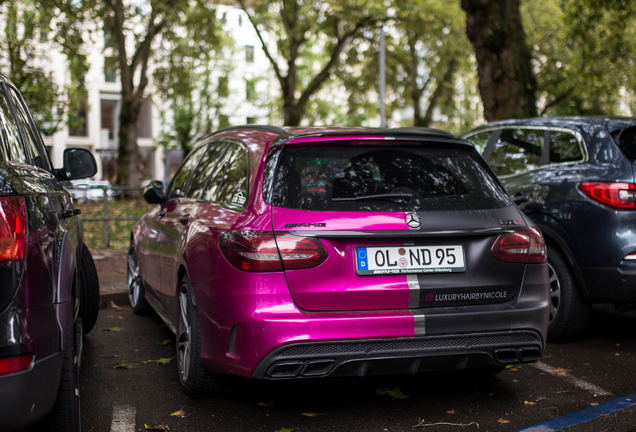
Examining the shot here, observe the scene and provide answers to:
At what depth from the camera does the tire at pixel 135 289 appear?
21.2 feet

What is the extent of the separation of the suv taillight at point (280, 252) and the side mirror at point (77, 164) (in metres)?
1.69

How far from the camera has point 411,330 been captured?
3365mm

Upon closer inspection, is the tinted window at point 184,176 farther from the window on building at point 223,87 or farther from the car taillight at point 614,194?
the window on building at point 223,87

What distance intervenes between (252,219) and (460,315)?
1156mm

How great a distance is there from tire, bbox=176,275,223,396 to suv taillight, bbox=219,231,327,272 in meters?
0.73

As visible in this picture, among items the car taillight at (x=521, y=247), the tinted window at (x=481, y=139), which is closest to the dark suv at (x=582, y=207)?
the tinted window at (x=481, y=139)

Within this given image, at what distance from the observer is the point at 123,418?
12.4ft

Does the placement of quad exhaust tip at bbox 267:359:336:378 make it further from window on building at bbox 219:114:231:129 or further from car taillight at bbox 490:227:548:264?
window on building at bbox 219:114:231:129

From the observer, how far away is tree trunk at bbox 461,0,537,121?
1148 cm

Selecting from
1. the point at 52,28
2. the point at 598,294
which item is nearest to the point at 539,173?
the point at 598,294

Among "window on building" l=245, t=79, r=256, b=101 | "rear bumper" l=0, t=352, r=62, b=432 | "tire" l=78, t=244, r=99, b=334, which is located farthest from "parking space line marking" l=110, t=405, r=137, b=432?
"window on building" l=245, t=79, r=256, b=101

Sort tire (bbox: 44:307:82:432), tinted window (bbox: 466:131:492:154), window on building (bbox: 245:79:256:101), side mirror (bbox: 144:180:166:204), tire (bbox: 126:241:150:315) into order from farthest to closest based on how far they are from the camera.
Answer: window on building (bbox: 245:79:256:101), tinted window (bbox: 466:131:492:154), tire (bbox: 126:241:150:315), side mirror (bbox: 144:180:166:204), tire (bbox: 44:307:82:432)

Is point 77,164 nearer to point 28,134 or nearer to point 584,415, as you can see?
point 28,134

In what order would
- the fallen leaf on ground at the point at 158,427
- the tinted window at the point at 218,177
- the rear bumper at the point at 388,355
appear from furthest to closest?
the tinted window at the point at 218,177, the fallen leaf on ground at the point at 158,427, the rear bumper at the point at 388,355
